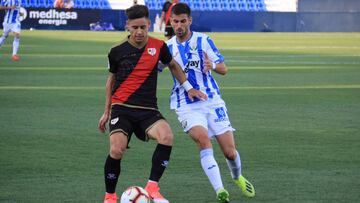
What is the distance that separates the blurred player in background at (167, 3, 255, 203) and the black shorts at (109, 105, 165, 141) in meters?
0.50

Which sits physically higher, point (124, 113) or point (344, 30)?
point (124, 113)

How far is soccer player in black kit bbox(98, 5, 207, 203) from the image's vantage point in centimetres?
877

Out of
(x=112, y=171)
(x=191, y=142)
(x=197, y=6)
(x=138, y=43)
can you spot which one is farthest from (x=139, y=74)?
(x=197, y=6)

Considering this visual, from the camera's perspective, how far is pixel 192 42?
9.53m

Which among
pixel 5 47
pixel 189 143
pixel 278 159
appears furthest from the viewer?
pixel 5 47

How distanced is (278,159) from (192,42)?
2420 mm

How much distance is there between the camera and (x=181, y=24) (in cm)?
939

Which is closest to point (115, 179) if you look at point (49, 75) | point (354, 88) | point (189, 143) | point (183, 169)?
point (183, 169)

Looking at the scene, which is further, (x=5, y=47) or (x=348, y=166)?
(x=5, y=47)

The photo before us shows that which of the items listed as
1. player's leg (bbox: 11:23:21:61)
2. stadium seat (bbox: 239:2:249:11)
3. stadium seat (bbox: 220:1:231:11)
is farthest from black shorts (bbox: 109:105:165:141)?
stadium seat (bbox: 239:2:249:11)

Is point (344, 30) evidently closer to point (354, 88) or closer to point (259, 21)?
point (259, 21)

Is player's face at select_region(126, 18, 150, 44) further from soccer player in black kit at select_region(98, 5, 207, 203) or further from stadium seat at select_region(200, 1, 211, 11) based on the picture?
stadium seat at select_region(200, 1, 211, 11)

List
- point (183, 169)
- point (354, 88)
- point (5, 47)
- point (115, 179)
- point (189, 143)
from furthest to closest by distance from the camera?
point (5, 47)
point (354, 88)
point (189, 143)
point (183, 169)
point (115, 179)

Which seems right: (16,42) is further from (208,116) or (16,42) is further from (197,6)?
(197,6)
